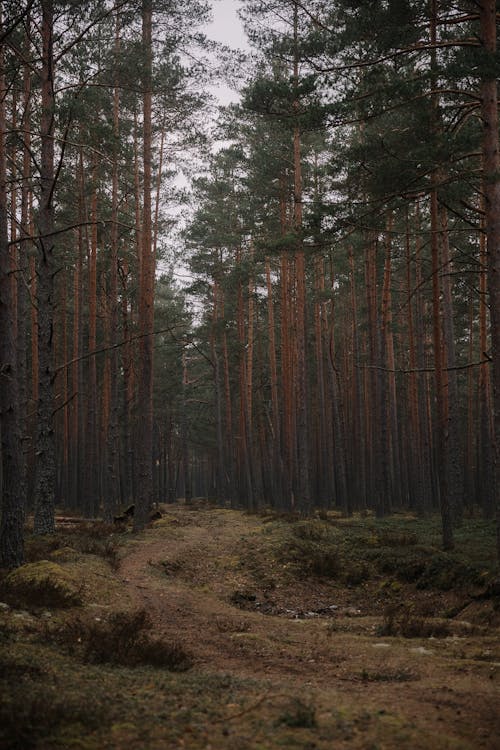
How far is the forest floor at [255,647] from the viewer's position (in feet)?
11.4

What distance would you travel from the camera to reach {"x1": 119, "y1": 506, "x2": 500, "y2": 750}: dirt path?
4051 mm

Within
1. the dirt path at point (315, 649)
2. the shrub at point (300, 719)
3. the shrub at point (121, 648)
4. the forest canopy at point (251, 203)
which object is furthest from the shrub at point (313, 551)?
the shrub at point (300, 719)

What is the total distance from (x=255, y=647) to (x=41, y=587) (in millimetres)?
2896

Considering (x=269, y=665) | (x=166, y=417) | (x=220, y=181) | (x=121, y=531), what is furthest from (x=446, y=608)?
(x=166, y=417)

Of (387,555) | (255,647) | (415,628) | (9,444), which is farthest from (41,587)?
(387,555)

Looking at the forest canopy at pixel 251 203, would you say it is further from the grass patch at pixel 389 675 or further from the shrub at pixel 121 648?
the grass patch at pixel 389 675

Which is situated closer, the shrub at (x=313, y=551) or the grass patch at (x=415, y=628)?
the grass patch at (x=415, y=628)

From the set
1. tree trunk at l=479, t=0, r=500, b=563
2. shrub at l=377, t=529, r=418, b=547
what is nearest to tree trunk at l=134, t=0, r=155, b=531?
shrub at l=377, t=529, r=418, b=547

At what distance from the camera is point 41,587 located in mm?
7113

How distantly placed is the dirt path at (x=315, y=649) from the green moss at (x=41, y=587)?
1.20 metres

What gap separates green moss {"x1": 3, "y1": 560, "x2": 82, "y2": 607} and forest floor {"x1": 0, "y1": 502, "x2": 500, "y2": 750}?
1.4 inches

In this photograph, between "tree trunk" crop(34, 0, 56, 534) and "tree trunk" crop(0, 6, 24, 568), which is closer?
"tree trunk" crop(0, 6, 24, 568)

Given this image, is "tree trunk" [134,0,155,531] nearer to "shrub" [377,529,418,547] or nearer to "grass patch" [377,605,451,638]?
"shrub" [377,529,418,547]

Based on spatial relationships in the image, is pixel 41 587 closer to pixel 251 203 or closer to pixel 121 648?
pixel 121 648
